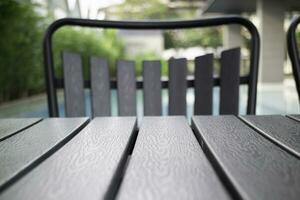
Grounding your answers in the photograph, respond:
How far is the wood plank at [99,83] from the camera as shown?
3.33ft

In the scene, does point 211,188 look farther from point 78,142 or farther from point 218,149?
point 78,142

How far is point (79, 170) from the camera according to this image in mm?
315

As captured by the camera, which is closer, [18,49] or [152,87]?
[152,87]

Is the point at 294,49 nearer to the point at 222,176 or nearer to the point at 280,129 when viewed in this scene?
the point at 280,129

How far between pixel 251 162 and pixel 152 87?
2.39 feet

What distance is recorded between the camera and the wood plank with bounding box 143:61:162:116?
3.40 ft

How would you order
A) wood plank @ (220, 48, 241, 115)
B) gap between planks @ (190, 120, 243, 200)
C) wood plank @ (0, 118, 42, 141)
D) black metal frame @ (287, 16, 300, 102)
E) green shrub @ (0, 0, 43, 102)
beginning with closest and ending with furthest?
gap between planks @ (190, 120, 243, 200), wood plank @ (0, 118, 42, 141), black metal frame @ (287, 16, 300, 102), wood plank @ (220, 48, 241, 115), green shrub @ (0, 0, 43, 102)

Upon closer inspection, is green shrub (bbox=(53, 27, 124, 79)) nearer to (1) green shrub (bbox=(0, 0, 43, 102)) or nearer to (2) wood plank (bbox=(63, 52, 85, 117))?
(1) green shrub (bbox=(0, 0, 43, 102))

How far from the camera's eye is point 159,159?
35 centimetres

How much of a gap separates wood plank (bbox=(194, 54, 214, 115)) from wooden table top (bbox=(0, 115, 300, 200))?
18.0 inches

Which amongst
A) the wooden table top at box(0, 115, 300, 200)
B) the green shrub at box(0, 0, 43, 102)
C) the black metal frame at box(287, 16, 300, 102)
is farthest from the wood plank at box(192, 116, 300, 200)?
the green shrub at box(0, 0, 43, 102)

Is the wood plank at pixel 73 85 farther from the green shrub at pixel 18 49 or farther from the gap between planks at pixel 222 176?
the green shrub at pixel 18 49

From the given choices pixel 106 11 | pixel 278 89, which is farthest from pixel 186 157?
pixel 106 11

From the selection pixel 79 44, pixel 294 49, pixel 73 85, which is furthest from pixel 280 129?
pixel 79 44
